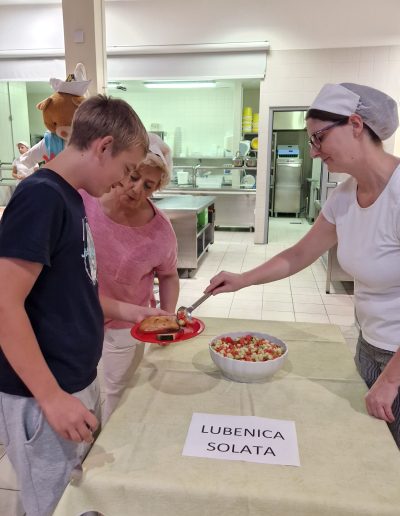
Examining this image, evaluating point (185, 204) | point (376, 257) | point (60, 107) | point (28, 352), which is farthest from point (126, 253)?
point (185, 204)

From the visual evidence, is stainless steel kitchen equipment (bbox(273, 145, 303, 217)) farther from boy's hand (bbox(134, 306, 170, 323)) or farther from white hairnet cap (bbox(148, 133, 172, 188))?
boy's hand (bbox(134, 306, 170, 323))

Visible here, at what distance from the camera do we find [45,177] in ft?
2.97

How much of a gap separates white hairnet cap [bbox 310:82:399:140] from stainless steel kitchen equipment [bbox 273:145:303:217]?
8.74 m

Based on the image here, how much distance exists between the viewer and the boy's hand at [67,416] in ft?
2.86

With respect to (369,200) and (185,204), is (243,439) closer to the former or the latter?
(369,200)

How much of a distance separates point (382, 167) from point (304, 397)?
0.72 meters

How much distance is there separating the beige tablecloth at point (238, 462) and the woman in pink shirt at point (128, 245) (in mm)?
325

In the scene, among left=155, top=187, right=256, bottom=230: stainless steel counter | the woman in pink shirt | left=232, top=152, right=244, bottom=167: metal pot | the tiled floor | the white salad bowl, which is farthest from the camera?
left=232, top=152, right=244, bottom=167: metal pot

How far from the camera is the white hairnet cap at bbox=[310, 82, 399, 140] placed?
124cm

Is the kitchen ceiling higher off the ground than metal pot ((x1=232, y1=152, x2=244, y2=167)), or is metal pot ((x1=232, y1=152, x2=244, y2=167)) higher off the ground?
the kitchen ceiling

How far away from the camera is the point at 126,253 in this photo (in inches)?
60.9

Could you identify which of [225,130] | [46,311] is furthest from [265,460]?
[225,130]

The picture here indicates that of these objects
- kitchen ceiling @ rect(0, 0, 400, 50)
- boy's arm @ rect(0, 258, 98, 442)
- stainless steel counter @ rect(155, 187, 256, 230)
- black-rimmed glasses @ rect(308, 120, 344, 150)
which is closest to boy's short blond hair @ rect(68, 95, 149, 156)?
boy's arm @ rect(0, 258, 98, 442)

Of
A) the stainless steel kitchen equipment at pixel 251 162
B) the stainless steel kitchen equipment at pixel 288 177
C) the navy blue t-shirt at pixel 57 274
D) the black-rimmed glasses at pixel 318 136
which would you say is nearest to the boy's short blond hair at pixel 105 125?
the navy blue t-shirt at pixel 57 274
